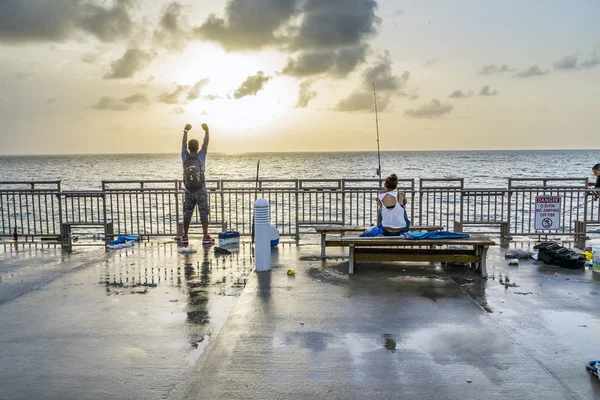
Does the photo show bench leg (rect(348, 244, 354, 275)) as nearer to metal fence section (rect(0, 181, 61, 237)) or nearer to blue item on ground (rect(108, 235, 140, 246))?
blue item on ground (rect(108, 235, 140, 246))

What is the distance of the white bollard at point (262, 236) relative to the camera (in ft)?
28.3

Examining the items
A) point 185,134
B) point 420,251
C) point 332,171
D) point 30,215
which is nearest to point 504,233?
point 420,251

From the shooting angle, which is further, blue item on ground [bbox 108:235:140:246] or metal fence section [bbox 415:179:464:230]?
metal fence section [bbox 415:179:464:230]

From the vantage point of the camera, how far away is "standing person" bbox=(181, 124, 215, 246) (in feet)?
35.4

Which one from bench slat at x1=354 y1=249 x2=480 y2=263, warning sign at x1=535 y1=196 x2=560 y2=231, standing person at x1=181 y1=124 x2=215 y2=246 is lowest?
bench slat at x1=354 y1=249 x2=480 y2=263

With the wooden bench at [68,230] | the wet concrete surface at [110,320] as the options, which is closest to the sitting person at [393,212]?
the wet concrete surface at [110,320]

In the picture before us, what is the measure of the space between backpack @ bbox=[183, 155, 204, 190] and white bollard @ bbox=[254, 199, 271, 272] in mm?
2741

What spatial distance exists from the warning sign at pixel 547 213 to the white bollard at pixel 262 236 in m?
7.31

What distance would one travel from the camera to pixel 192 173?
10797 millimetres

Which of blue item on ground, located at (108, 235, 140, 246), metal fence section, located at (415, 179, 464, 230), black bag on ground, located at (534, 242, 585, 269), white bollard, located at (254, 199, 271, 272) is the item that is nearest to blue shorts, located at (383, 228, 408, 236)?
white bollard, located at (254, 199, 271, 272)

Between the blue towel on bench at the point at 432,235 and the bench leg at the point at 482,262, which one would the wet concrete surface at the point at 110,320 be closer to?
the blue towel on bench at the point at 432,235

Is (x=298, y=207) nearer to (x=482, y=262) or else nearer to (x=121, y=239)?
(x=121, y=239)

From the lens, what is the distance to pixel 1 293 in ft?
25.0

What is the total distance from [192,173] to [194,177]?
102 millimetres
